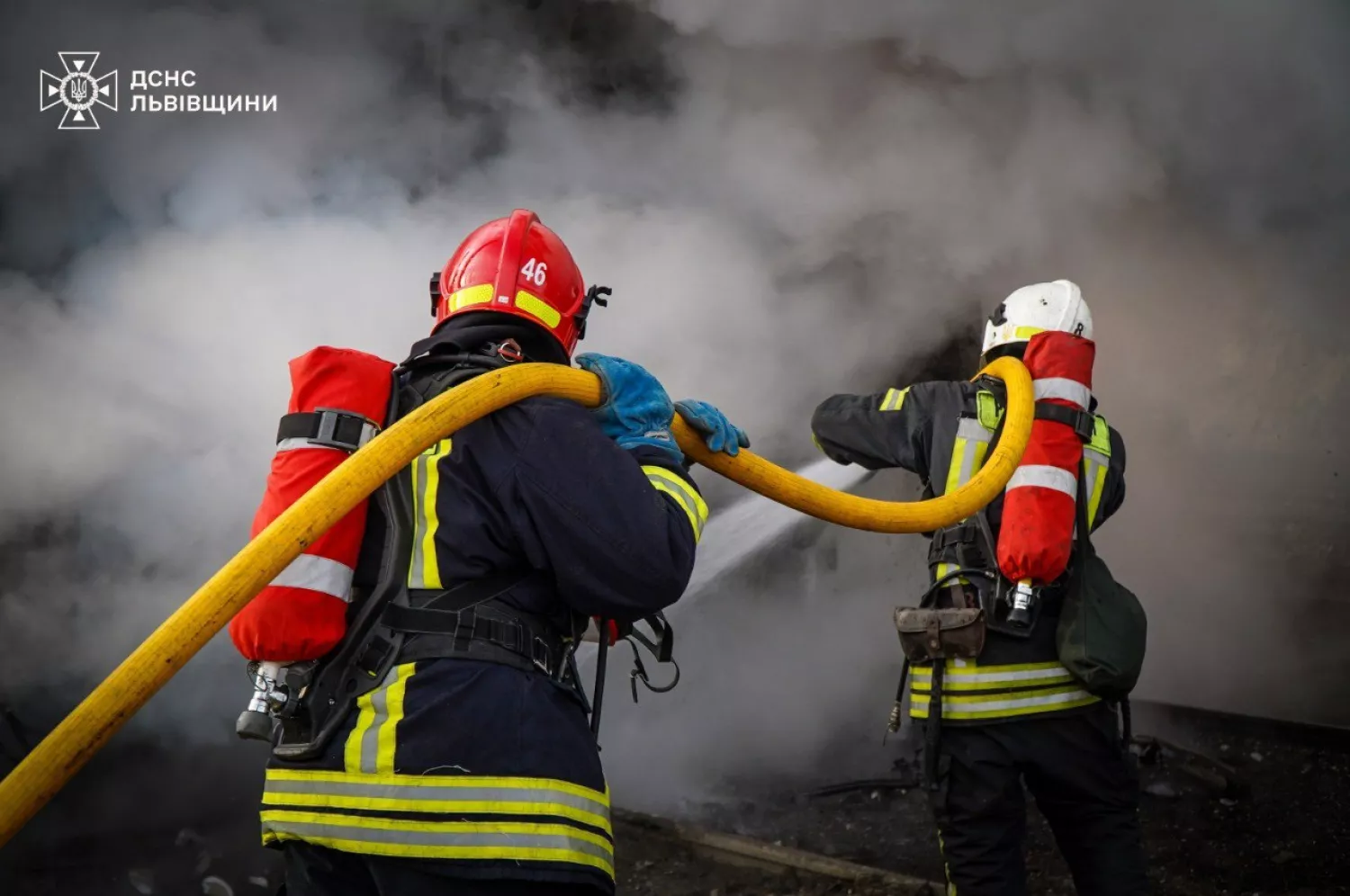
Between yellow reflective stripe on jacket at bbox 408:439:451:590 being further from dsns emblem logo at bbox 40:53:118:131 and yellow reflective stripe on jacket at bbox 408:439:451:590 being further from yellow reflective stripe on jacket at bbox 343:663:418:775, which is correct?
dsns emblem logo at bbox 40:53:118:131

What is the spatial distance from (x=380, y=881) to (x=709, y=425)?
1259mm

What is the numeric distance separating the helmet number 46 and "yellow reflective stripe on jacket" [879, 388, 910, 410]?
68.9 inches

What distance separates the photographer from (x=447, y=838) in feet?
6.35

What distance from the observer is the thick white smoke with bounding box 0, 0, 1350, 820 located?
17.6ft

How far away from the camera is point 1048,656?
3402mm

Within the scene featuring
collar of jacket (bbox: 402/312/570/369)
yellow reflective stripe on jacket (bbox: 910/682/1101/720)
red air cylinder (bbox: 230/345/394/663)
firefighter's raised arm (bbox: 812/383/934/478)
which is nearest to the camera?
red air cylinder (bbox: 230/345/394/663)

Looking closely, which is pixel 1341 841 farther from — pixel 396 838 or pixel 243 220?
pixel 243 220

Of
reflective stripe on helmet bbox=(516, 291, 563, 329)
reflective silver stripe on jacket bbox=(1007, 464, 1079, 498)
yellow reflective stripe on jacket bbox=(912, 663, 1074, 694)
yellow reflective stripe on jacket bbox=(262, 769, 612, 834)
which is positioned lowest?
yellow reflective stripe on jacket bbox=(912, 663, 1074, 694)

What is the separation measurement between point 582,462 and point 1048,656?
6.84ft

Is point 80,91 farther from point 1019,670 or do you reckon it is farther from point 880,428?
point 1019,670

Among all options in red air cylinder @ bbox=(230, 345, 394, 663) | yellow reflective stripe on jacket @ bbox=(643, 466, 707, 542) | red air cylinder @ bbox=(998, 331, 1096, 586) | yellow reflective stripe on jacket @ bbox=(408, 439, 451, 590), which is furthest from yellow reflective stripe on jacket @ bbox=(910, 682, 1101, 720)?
red air cylinder @ bbox=(230, 345, 394, 663)

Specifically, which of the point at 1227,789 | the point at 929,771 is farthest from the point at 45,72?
the point at 1227,789

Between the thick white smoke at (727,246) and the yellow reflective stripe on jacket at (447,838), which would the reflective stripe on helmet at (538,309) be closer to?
the yellow reflective stripe on jacket at (447,838)

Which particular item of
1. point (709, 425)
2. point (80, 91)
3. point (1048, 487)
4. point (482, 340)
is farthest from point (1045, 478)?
point (80, 91)
